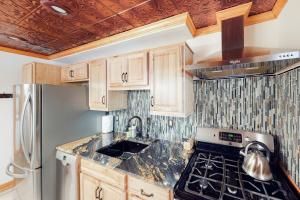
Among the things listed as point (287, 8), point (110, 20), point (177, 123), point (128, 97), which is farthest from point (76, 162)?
point (287, 8)

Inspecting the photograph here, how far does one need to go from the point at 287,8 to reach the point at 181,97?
1.08m

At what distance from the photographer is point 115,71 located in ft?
5.71

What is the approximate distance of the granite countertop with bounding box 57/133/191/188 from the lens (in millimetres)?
1110

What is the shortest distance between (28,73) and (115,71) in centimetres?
149

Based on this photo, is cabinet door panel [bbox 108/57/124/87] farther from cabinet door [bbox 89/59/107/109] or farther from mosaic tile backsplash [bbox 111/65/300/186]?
mosaic tile backsplash [bbox 111/65/300/186]

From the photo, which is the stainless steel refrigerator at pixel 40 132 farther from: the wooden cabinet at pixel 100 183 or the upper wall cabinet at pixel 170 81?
the upper wall cabinet at pixel 170 81

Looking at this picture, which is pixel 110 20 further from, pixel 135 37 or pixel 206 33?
pixel 206 33

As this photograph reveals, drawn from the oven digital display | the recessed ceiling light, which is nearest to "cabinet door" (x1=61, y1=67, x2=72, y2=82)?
the recessed ceiling light

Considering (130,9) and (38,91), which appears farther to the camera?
(38,91)

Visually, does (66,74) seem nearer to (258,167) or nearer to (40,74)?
(40,74)

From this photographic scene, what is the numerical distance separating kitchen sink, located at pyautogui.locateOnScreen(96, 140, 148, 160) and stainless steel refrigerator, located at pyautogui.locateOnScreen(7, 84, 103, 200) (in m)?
0.54

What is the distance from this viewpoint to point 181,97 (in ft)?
4.55

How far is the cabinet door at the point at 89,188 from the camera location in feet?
4.50

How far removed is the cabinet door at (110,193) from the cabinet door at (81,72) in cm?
137
